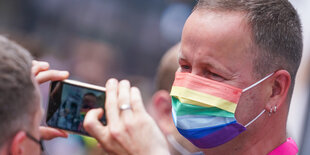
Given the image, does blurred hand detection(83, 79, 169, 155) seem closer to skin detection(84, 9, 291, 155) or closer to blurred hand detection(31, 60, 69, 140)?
skin detection(84, 9, 291, 155)

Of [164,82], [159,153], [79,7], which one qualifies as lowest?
[79,7]

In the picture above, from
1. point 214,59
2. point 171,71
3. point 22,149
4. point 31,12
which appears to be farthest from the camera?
point 31,12

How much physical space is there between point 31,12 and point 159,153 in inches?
424

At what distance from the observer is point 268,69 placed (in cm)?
276

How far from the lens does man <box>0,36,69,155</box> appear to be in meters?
2.01

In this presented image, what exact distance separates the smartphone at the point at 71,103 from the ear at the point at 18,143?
0.59 meters

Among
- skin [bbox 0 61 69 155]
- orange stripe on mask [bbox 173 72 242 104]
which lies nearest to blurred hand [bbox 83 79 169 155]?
skin [bbox 0 61 69 155]

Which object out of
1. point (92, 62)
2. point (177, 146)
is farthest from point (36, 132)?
point (92, 62)

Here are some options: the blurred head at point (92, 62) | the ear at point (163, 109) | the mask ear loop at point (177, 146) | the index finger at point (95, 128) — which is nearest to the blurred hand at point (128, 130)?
the index finger at point (95, 128)

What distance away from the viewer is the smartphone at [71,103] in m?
2.69

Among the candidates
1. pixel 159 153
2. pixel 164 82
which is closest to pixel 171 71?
pixel 164 82

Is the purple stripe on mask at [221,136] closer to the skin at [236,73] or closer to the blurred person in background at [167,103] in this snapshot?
the skin at [236,73]

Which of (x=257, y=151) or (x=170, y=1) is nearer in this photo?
(x=257, y=151)

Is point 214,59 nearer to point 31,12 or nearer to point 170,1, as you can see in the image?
point 31,12
